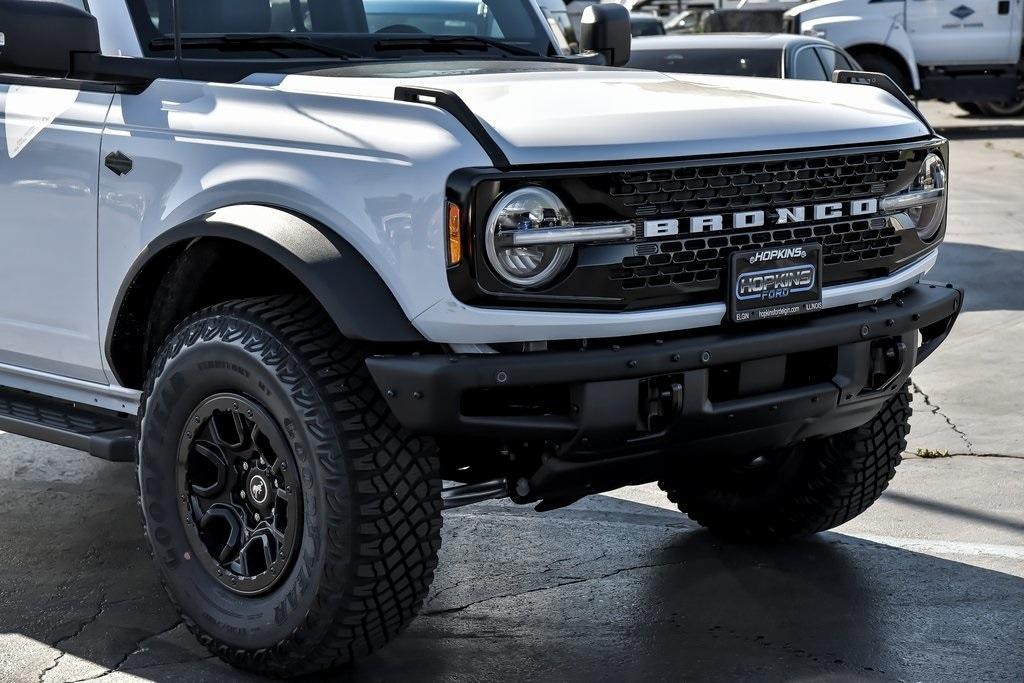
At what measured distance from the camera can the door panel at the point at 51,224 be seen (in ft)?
12.8

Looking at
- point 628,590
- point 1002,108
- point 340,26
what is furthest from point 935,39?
point 628,590

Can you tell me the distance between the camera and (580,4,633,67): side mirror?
5.03 metres

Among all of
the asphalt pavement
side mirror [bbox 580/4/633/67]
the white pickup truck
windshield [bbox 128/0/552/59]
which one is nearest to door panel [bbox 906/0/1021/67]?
the white pickup truck

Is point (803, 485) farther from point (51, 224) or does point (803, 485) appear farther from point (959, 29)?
point (959, 29)

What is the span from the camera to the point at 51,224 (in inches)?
157

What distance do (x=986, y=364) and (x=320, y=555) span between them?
4.60m

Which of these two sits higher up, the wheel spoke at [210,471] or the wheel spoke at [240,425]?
the wheel spoke at [240,425]

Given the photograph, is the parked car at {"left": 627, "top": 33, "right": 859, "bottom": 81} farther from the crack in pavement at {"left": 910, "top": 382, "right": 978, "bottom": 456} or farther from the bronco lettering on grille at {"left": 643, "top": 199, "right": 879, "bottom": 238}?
→ the bronco lettering on grille at {"left": 643, "top": 199, "right": 879, "bottom": 238}

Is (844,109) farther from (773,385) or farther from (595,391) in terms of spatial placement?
(595,391)

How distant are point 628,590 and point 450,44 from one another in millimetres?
1748

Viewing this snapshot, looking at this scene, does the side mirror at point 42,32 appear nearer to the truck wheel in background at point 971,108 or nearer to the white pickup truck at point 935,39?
the white pickup truck at point 935,39

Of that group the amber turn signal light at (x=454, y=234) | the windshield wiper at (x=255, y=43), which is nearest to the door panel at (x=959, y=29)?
the windshield wiper at (x=255, y=43)

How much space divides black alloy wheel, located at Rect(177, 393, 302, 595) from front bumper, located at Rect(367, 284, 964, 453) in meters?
0.43

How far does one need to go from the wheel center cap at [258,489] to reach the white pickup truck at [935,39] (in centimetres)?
1420
